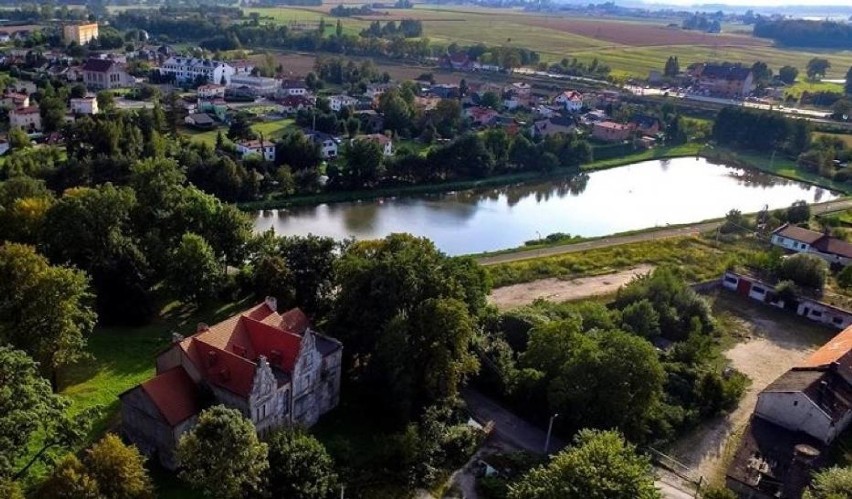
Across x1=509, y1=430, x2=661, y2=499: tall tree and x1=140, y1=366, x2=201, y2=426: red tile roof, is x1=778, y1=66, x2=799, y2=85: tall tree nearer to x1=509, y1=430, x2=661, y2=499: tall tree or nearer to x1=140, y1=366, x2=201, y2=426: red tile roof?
x1=509, y1=430, x2=661, y2=499: tall tree

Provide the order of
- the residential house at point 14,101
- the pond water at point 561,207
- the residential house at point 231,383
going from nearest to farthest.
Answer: the residential house at point 231,383, the pond water at point 561,207, the residential house at point 14,101

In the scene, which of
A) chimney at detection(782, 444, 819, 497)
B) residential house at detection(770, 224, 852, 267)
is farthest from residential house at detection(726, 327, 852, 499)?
residential house at detection(770, 224, 852, 267)

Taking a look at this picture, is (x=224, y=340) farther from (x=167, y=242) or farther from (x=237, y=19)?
(x=237, y=19)

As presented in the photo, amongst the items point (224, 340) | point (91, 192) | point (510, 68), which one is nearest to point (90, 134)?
point (91, 192)

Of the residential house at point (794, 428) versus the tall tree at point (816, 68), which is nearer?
the residential house at point (794, 428)

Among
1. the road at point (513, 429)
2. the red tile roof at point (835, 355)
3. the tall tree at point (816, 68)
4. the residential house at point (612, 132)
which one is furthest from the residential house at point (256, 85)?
the tall tree at point (816, 68)

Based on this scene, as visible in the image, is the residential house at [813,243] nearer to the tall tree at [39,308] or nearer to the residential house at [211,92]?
the tall tree at [39,308]

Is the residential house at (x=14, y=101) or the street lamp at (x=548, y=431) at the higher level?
the residential house at (x=14, y=101)
